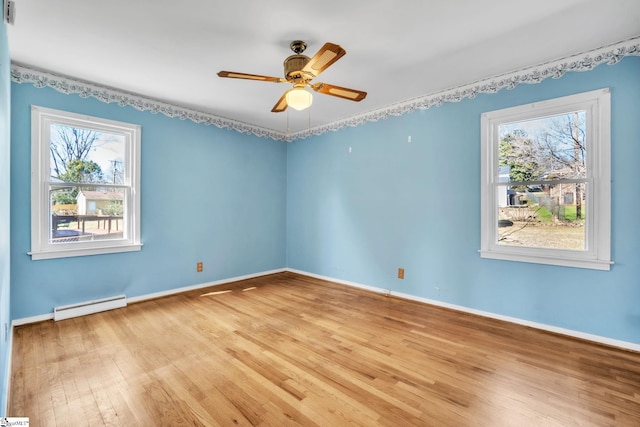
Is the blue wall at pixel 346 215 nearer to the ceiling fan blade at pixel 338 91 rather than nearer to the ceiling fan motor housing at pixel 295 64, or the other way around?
the ceiling fan blade at pixel 338 91

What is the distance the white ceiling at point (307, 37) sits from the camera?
6.53 feet

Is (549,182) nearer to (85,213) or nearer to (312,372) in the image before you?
(312,372)

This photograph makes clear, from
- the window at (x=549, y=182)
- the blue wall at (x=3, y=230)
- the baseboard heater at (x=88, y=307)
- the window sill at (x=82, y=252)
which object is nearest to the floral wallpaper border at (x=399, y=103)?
the window at (x=549, y=182)

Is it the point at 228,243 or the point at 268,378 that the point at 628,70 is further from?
the point at 228,243

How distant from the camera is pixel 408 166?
374 cm

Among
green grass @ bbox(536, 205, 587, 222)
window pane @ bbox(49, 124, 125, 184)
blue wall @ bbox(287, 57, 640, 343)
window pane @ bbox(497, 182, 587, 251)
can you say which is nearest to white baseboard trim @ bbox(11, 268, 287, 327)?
blue wall @ bbox(287, 57, 640, 343)

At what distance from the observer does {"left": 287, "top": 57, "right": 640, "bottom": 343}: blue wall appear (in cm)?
245

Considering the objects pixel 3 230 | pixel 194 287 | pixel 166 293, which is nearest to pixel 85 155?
pixel 3 230

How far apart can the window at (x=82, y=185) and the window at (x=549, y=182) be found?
4038 mm

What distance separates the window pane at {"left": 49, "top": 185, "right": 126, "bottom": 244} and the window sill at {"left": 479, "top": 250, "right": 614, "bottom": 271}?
Answer: 13.6ft

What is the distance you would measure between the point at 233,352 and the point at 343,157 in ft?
10.00

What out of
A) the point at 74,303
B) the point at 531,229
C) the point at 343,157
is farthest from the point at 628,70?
the point at 74,303

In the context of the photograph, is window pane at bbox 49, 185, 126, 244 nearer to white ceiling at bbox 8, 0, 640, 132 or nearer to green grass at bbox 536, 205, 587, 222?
white ceiling at bbox 8, 0, 640, 132

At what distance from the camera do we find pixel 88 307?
315cm
